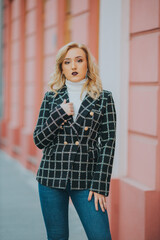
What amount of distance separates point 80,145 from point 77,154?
6 centimetres

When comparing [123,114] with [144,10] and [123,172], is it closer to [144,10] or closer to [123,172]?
[123,172]

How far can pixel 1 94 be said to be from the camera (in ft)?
41.8

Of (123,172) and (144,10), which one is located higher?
(144,10)

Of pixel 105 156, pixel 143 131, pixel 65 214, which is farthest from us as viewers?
pixel 143 131

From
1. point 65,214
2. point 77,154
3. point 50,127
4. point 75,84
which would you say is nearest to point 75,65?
point 75,84

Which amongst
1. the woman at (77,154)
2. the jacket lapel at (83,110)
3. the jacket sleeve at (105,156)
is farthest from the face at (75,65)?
the jacket sleeve at (105,156)

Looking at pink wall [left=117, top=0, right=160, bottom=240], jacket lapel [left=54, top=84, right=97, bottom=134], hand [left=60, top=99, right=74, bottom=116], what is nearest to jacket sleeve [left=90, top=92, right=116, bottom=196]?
jacket lapel [left=54, top=84, right=97, bottom=134]

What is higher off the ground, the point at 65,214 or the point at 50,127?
the point at 50,127

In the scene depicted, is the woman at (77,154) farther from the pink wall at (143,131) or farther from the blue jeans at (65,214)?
the pink wall at (143,131)

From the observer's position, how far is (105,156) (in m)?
2.88

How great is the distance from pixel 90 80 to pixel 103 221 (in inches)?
37.2

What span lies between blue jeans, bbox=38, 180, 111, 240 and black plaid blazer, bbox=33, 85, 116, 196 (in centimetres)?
6

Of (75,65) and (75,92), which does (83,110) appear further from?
(75,65)

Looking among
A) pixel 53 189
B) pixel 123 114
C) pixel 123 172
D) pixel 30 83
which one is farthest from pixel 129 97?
pixel 30 83
